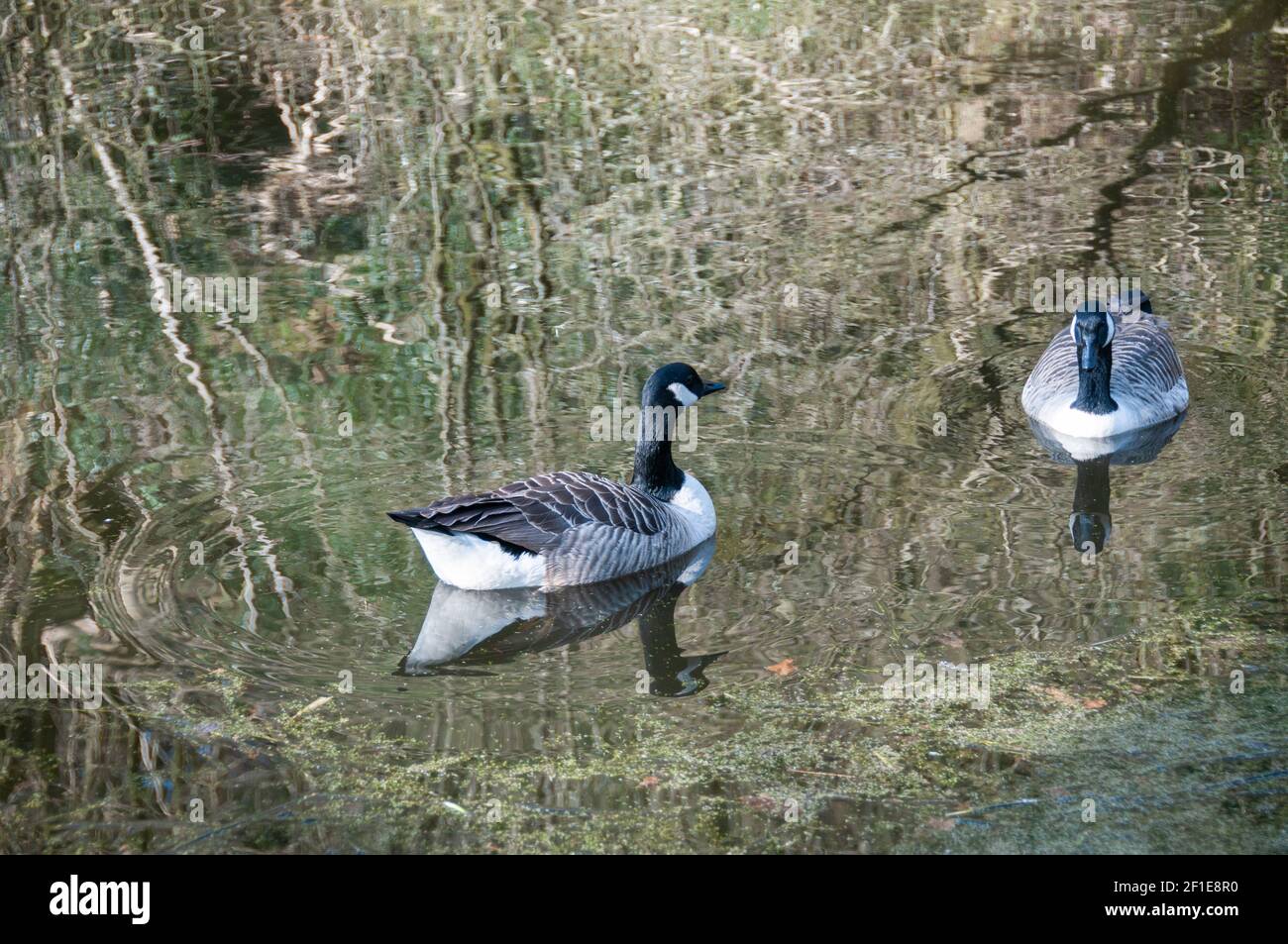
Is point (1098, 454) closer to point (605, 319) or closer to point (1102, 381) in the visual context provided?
point (1102, 381)

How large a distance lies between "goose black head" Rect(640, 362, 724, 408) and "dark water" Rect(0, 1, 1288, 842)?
62 cm

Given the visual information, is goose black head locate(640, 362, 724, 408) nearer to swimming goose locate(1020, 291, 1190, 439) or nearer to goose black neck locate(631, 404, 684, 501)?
goose black neck locate(631, 404, 684, 501)

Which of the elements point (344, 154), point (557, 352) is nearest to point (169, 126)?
point (344, 154)

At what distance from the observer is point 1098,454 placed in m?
9.66

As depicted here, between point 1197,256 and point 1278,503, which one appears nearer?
point 1278,503

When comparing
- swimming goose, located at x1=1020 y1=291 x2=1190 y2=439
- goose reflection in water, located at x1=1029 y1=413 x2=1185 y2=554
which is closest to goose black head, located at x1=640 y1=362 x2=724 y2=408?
goose reflection in water, located at x1=1029 y1=413 x2=1185 y2=554

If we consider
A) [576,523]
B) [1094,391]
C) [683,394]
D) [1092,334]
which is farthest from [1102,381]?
[576,523]

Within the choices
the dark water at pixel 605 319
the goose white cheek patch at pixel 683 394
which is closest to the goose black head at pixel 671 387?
the goose white cheek patch at pixel 683 394

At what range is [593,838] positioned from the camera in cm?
581

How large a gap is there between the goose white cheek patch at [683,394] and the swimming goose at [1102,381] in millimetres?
2588

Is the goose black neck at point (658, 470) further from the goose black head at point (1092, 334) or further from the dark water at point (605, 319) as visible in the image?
the goose black head at point (1092, 334)

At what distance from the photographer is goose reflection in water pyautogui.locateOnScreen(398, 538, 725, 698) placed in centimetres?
714
